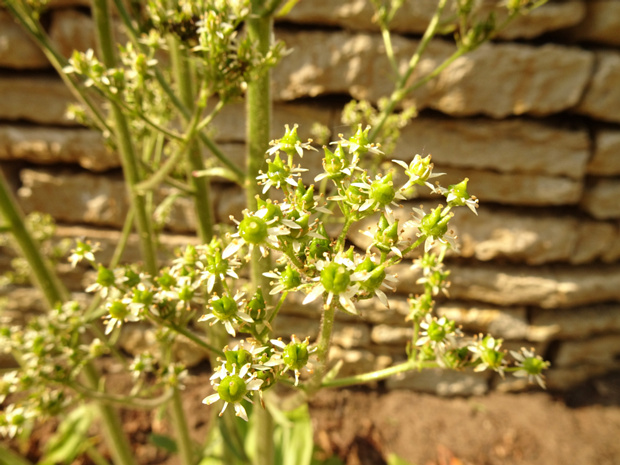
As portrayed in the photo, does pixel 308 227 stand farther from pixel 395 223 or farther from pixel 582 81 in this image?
pixel 582 81

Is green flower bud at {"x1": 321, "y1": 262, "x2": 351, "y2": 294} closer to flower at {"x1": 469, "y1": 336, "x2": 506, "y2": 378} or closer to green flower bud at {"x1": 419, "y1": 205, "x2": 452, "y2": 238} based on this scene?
green flower bud at {"x1": 419, "y1": 205, "x2": 452, "y2": 238}

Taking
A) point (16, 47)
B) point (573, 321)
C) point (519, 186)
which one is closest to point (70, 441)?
point (16, 47)

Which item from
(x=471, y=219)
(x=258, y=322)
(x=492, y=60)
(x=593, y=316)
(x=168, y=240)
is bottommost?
(x=593, y=316)

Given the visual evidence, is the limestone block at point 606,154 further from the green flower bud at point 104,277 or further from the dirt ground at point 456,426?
the green flower bud at point 104,277

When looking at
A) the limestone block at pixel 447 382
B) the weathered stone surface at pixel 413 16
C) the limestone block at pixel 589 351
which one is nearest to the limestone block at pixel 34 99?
the weathered stone surface at pixel 413 16

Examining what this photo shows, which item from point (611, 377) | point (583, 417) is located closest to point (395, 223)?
point (583, 417)

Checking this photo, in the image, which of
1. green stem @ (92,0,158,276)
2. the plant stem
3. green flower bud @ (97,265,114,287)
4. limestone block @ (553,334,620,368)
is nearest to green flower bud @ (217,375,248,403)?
the plant stem

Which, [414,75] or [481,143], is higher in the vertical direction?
[414,75]
